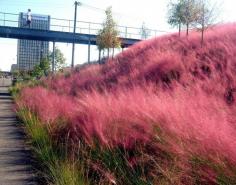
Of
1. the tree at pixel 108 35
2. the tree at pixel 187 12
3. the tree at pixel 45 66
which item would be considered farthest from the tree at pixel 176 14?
the tree at pixel 45 66

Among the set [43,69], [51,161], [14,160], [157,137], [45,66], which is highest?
[45,66]

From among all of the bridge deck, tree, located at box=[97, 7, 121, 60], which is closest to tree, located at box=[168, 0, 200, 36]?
tree, located at box=[97, 7, 121, 60]

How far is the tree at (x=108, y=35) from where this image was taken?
36.3 m

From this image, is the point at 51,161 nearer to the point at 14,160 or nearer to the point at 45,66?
the point at 14,160

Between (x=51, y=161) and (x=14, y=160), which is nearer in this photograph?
(x=51, y=161)

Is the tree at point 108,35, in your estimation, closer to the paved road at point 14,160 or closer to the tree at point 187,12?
the tree at point 187,12

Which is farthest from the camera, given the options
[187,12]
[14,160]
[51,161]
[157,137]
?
[187,12]

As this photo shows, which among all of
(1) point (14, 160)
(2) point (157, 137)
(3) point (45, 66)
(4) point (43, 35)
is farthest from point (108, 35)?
(2) point (157, 137)

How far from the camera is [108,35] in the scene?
119 ft

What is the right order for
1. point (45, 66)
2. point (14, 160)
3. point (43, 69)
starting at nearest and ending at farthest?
point (14, 160), point (45, 66), point (43, 69)

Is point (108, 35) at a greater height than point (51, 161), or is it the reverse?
point (108, 35)

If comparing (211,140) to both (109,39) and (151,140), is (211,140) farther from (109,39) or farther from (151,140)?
(109,39)

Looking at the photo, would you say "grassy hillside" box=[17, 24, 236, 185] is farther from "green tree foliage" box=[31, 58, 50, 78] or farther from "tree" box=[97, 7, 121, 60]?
"green tree foliage" box=[31, 58, 50, 78]

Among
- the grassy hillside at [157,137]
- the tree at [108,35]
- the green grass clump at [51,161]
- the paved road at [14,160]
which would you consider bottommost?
the paved road at [14,160]
